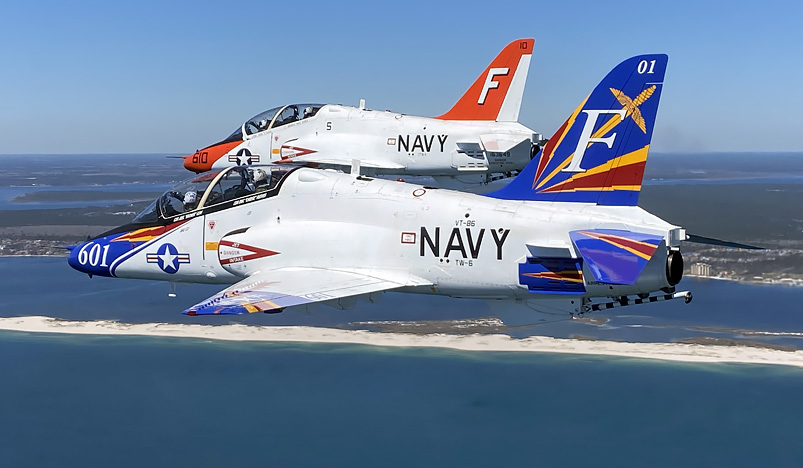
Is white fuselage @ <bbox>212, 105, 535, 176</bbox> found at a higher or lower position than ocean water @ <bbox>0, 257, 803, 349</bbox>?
higher

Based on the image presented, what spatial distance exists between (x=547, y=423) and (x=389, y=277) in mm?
44941

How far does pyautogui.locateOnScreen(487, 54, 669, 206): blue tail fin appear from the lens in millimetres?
13562

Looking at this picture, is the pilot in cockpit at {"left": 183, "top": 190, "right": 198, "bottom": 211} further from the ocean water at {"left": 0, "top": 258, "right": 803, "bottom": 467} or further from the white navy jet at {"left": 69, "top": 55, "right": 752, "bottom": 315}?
the ocean water at {"left": 0, "top": 258, "right": 803, "bottom": 467}

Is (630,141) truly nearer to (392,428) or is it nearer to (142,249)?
(142,249)

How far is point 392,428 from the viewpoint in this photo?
54.2 m

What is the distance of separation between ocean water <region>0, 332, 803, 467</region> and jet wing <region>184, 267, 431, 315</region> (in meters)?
37.5

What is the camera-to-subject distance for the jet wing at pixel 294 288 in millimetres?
13102

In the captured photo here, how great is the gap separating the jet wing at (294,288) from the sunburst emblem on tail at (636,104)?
4.98 m

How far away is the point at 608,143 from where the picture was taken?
13.8 metres

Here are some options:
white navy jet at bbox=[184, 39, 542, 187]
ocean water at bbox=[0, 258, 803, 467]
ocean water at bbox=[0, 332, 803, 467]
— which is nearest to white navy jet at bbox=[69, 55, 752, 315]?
white navy jet at bbox=[184, 39, 542, 187]

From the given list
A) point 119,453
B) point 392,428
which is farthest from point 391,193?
point 119,453

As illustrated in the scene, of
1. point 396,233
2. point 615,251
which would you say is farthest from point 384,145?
point 615,251

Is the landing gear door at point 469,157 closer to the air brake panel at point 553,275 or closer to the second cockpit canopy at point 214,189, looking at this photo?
the second cockpit canopy at point 214,189

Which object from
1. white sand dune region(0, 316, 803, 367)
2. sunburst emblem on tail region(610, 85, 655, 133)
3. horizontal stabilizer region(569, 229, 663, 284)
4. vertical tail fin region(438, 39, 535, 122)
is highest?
vertical tail fin region(438, 39, 535, 122)
